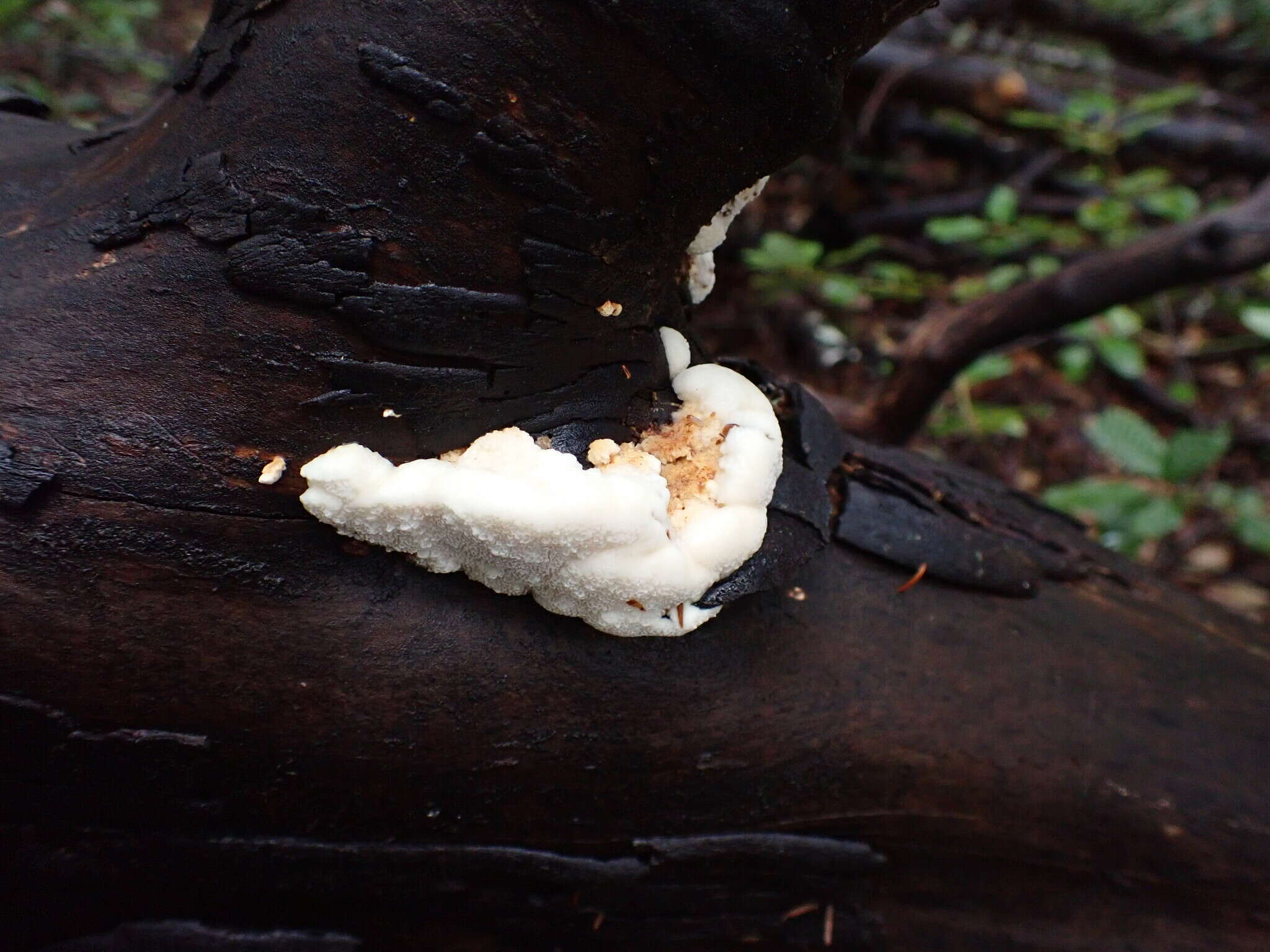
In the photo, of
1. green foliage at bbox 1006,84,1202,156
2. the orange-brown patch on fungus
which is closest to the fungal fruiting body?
the orange-brown patch on fungus

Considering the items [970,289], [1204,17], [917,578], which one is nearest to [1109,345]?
[970,289]

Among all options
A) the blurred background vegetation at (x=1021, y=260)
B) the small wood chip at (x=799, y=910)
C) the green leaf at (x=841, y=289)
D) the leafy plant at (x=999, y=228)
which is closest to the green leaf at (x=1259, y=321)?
the blurred background vegetation at (x=1021, y=260)

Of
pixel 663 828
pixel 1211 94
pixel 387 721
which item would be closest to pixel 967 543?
pixel 663 828

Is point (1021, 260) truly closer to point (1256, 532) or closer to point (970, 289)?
point (970, 289)

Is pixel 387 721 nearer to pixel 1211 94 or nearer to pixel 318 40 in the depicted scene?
pixel 318 40

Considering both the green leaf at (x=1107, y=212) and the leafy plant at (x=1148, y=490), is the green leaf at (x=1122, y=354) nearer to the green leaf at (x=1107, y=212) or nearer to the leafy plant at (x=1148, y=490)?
the leafy plant at (x=1148, y=490)
